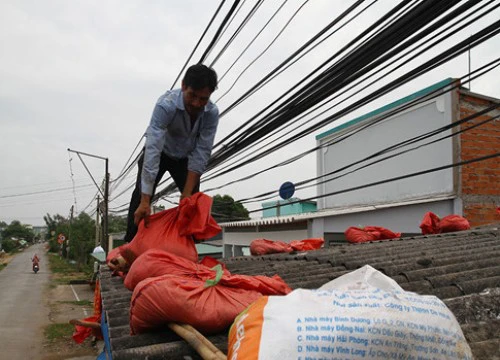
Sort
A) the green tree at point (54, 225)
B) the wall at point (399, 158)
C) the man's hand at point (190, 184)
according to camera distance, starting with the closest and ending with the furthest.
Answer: the man's hand at point (190, 184) → the wall at point (399, 158) → the green tree at point (54, 225)

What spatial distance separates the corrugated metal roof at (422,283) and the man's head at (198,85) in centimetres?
137

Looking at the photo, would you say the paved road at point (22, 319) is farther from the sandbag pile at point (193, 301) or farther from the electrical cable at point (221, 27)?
the sandbag pile at point (193, 301)

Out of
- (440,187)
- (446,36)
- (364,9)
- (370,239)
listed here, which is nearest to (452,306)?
(446,36)

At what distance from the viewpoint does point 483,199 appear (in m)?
8.27

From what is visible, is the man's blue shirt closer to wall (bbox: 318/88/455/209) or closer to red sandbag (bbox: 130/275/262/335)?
red sandbag (bbox: 130/275/262/335)

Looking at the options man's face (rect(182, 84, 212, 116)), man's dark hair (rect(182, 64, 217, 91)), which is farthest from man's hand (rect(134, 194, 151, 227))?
man's dark hair (rect(182, 64, 217, 91))

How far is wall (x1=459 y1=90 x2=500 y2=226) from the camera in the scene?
317 inches

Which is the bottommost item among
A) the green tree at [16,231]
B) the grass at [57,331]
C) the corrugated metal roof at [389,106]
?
the grass at [57,331]

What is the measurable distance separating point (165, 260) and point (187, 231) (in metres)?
0.56

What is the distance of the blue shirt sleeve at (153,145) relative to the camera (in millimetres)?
3070

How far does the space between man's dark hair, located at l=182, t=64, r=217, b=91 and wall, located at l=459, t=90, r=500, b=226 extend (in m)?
6.43

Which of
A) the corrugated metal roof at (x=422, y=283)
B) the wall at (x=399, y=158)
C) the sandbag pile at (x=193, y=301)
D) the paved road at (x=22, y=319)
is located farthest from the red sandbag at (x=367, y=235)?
the paved road at (x=22, y=319)

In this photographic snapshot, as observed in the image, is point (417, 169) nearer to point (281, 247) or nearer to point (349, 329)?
point (281, 247)

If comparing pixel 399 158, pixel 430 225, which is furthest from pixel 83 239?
pixel 430 225
